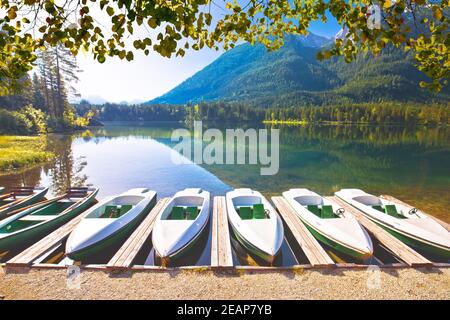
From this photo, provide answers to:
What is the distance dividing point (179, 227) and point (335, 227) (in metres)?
6.71

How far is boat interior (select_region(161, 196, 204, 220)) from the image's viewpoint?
44.1 feet

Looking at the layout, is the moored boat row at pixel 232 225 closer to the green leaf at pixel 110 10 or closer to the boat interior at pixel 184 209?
the boat interior at pixel 184 209

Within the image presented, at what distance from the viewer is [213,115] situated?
15962 centimetres

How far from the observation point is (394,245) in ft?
36.1

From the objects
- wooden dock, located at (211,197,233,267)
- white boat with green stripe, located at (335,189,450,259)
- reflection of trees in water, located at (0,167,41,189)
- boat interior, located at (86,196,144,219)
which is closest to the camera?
wooden dock, located at (211,197,233,267)

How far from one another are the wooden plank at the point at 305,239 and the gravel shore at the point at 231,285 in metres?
0.44

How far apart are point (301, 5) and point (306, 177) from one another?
2460 cm

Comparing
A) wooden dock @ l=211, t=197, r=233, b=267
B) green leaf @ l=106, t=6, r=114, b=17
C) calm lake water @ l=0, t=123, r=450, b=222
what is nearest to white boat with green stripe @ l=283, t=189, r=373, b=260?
wooden dock @ l=211, t=197, r=233, b=267

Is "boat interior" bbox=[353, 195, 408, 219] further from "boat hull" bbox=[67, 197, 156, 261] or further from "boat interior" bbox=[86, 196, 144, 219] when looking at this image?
"boat interior" bbox=[86, 196, 144, 219]

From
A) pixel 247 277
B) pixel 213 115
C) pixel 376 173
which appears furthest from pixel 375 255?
pixel 213 115

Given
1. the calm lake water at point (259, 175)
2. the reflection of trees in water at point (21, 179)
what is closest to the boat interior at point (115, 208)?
the calm lake water at point (259, 175)

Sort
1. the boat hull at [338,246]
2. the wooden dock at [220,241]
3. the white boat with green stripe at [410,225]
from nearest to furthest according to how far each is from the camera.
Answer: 1. the wooden dock at [220,241]
2. the boat hull at [338,246]
3. the white boat with green stripe at [410,225]

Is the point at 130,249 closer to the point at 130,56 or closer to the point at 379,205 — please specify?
the point at 130,56

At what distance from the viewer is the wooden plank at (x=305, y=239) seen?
9.47 metres
